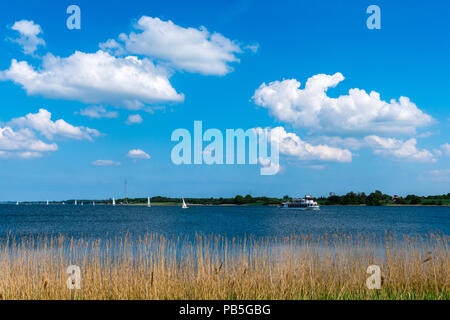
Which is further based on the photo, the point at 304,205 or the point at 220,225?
the point at 304,205

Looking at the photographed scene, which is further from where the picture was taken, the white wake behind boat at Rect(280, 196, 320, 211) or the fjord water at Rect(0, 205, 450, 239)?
the white wake behind boat at Rect(280, 196, 320, 211)

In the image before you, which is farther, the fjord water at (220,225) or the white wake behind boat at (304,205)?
the white wake behind boat at (304,205)

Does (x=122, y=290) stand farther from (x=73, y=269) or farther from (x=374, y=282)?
(x=374, y=282)

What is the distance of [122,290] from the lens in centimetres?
744
